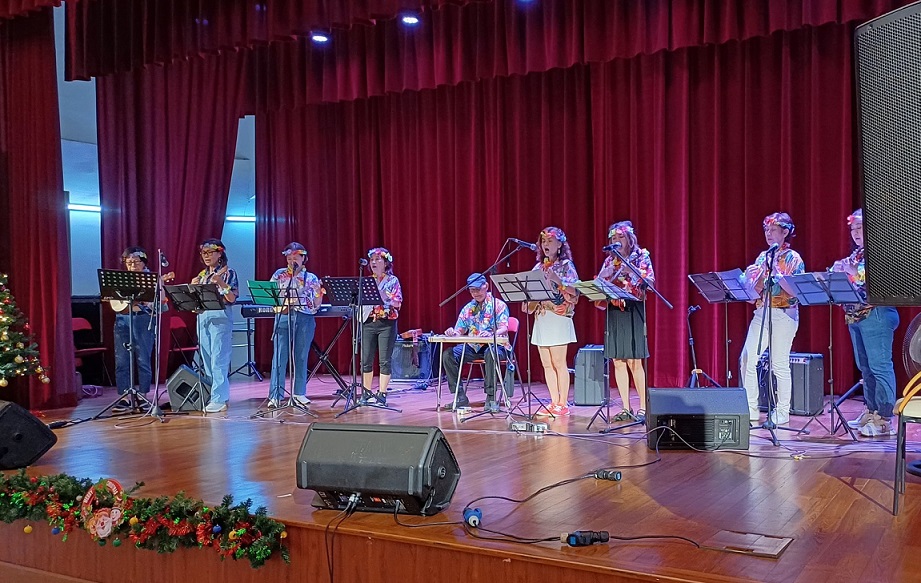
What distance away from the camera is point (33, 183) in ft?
27.1

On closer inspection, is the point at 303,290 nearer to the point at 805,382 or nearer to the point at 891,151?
the point at 805,382

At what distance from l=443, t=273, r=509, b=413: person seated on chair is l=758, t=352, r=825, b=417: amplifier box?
2353mm

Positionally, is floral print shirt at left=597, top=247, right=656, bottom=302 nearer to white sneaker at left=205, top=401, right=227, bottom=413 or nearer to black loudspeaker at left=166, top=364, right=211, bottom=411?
white sneaker at left=205, top=401, right=227, bottom=413

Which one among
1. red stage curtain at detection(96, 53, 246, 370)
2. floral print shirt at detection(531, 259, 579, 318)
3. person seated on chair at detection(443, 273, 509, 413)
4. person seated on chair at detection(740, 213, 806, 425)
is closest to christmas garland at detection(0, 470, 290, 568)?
floral print shirt at detection(531, 259, 579, 318)

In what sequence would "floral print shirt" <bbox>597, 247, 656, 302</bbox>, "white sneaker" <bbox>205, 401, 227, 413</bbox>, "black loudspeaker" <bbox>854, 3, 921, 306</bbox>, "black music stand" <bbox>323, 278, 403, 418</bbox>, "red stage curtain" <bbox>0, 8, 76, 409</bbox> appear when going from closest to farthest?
"black loudspeaker" <bbox>854, 3, 921, 306</bbox>
"floral print shirt" <bbox>597, 247, 656, 302</bbox>
"black music stand" <bbox>323, 278, 403, 418</bbox>
"white sneaker" <bbox>205, 401, 227, 413</bbox>
"red stage curtain" <bbox>0, 8, 76, 409</bbox>

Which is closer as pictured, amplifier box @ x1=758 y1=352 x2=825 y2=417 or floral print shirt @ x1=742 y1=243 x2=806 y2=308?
floral print shirt @ x1=742 y1=243 x2=806 y2=308

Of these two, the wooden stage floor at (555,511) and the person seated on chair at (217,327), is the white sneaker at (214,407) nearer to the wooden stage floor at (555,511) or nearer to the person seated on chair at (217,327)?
the person seated on chair at (217,327)

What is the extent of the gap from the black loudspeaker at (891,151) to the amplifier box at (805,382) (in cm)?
542

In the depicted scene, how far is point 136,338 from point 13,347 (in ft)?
3.77

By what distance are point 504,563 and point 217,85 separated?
29.8 feet

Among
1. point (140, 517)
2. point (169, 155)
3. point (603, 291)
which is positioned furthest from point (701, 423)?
point (169, 155)

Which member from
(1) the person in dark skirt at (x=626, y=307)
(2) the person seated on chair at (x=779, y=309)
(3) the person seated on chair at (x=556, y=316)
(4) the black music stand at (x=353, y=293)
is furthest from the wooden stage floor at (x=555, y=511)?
(4) the black music stand at (x=353, y=293)

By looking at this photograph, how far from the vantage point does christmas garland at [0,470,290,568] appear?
12.1ft

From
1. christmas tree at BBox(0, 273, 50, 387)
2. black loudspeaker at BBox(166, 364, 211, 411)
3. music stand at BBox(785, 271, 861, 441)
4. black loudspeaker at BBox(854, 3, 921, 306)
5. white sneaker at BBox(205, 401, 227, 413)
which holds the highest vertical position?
black loudspeaker at BBox(854, 3, 921, 306)
